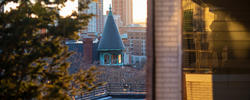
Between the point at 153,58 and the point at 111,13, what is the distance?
24107mm

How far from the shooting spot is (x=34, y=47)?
4.07 m

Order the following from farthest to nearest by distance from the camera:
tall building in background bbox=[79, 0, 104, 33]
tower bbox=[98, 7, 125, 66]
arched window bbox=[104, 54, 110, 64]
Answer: arched window bbox=[104, 54, 110, 64] < tower bbox=[98, 7, 125, 66] < tall building in background bbox=[79, 0, 104, 33]

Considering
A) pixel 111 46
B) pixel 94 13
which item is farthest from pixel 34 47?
pixel 111 46

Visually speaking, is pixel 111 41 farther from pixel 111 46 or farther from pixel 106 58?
pixel 106 58

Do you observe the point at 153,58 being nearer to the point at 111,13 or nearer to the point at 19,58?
the point at 19,58

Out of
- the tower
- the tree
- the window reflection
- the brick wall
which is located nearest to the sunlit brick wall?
the brick wall

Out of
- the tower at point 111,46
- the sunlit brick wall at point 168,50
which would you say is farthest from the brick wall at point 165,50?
the tower at point 111,46

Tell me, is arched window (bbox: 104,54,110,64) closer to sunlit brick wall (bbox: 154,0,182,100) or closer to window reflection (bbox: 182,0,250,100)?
window reflection (bbox: 182,0,250,100)

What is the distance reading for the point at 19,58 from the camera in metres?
3.96

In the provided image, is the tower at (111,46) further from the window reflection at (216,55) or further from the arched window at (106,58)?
the window reflection at (216,55)

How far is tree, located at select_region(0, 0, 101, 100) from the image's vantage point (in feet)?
12.7

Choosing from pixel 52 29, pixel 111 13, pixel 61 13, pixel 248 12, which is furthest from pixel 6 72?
pixel 111 13

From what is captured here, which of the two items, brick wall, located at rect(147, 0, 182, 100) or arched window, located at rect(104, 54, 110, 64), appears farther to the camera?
arched window, located at rect(104, 54, 110, 64)

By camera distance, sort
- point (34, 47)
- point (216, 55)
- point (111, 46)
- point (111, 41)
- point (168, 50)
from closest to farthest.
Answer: point (168, 50), point (34, 47), point (216, 55), point (111, 46), point (111, 41)
